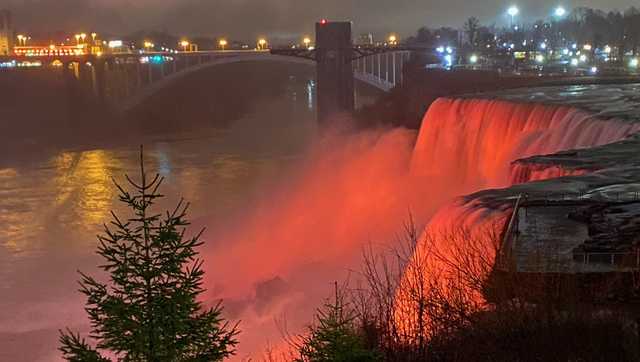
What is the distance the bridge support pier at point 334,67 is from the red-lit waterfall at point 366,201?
1311 centimetres

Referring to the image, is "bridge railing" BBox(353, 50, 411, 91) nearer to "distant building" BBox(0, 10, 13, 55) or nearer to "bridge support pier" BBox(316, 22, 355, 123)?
"bridge support pier" BBox(316, 22, 355, 123)

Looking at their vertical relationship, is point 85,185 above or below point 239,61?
below

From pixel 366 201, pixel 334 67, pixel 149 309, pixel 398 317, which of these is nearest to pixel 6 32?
pixel 334 67

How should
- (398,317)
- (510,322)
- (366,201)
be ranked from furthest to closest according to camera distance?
1. (366,201)
2. (398,317)
3. (510,322)

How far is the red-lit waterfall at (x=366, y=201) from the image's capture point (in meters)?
14.9

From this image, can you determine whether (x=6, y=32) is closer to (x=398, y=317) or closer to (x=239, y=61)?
(x=239, y=61)

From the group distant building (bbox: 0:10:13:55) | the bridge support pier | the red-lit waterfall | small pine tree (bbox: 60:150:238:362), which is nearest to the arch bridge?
the bridge support pier

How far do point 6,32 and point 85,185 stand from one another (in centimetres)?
6578

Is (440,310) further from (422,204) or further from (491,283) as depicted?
(422,204)

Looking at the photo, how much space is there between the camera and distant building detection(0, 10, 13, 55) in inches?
3297

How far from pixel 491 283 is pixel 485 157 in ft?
41.0

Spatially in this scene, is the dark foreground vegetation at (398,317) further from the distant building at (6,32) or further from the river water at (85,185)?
the distant building at (6,32)

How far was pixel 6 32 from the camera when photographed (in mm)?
87812

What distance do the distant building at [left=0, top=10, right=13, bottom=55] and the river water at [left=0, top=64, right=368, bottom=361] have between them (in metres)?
27.8
